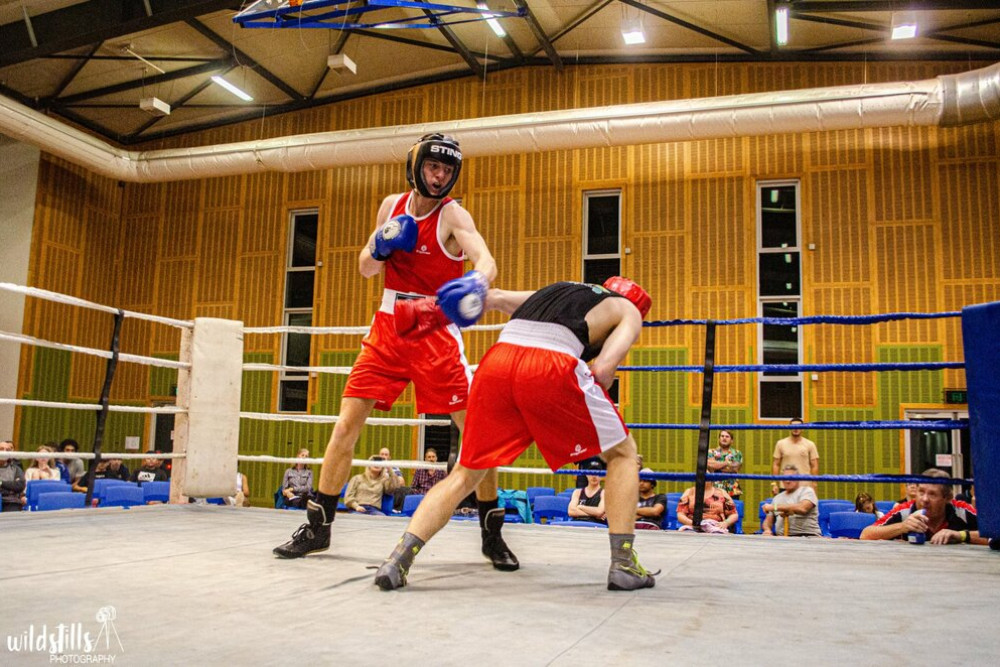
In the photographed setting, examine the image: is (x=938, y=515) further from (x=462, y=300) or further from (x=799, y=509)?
(x=462, y=300)

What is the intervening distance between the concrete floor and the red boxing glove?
0.72 metres

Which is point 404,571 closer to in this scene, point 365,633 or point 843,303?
point 365,633

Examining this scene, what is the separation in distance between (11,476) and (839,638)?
768cm

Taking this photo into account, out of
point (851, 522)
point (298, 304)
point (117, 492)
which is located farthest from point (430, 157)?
point (298, 304)

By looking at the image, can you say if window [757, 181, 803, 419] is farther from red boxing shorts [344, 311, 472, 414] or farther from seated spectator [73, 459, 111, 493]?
red boxing shorts [344, 311, 472, 414]

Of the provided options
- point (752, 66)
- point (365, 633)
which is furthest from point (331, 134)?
point (365, 633)

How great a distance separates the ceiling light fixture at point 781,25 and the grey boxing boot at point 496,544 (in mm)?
Result: 7723

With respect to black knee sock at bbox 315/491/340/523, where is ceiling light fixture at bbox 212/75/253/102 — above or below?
above

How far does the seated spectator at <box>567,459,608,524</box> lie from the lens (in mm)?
5309

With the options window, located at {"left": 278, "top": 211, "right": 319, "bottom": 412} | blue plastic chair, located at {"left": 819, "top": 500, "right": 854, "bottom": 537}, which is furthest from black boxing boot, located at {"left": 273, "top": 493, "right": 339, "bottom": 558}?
window, located at {"left": 278, "top": 211, "right": 319, "bottom": 412}

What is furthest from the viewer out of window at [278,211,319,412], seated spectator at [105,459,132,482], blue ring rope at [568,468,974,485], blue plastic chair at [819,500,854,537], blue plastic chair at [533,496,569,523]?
window at [278,211,319,412]

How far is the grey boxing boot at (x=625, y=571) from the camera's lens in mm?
2158

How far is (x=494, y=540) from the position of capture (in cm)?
263

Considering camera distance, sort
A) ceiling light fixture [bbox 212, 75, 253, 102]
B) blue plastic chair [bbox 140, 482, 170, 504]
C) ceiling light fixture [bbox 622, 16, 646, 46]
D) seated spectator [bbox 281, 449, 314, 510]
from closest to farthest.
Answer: blue plastic chair [bbox 140, 482, 170, 504] < seated spectator [bbox 281, 449, 314, 510] < ceiling light fixture [bbox 622, 16, 646, 46] < ceiling light fixture [bbox 212, 75, 253, 102]
